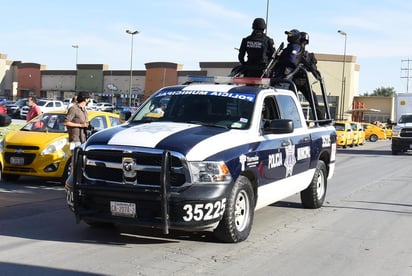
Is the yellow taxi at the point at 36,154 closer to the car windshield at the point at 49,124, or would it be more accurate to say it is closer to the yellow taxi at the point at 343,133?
the car windshield at the point at 49,124

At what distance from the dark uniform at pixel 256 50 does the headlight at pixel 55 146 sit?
4074 millimetres

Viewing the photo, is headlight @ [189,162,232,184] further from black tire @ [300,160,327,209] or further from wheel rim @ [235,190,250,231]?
black tire @ [300,160,327,209]

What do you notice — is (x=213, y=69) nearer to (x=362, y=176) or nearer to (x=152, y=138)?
(x=362, y=176)

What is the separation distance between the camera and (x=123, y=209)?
617 centimetres

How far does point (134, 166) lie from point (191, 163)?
616 mm

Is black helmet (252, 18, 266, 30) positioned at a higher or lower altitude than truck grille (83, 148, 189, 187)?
higher

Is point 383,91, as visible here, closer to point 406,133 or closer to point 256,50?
point 406,133

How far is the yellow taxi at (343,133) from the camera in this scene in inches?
1318

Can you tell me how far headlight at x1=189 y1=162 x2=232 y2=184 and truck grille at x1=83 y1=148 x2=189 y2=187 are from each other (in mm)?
108

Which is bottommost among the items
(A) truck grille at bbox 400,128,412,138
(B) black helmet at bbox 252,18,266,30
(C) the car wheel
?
(C) the car wheel

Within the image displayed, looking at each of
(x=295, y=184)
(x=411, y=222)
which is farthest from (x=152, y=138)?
(x=411, y=222)

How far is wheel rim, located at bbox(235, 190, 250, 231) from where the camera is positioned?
265 inches

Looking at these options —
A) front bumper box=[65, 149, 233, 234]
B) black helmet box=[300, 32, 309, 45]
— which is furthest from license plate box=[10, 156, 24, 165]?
black helmet box=[300, 32, 309, 45]

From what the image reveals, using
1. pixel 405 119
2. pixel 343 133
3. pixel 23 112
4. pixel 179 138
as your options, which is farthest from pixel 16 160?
pixel 23 112
